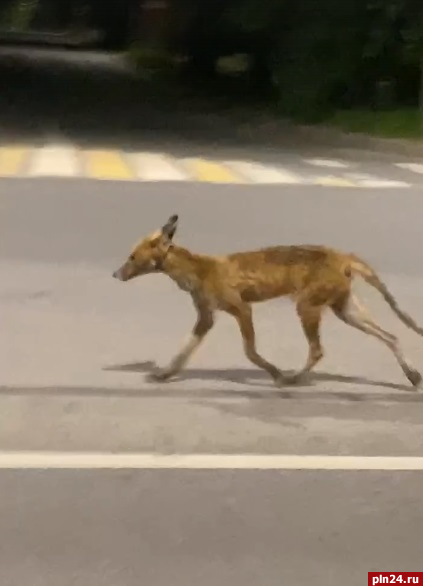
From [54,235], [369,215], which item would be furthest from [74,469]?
[369,215]

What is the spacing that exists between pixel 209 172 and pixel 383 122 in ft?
17.2

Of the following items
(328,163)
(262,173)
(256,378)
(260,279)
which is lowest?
(328,163)

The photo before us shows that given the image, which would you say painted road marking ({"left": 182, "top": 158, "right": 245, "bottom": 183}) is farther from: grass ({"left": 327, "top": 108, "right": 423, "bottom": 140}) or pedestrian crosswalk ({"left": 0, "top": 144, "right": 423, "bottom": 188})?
grass ({"left": 327, "top": 108, "right": 423, "bottom": 140})

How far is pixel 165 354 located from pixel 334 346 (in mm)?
649

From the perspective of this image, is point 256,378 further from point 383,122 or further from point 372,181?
point 383,122

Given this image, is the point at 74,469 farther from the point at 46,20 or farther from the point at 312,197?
the point at 46,20

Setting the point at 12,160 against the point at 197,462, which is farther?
the point at 12,160

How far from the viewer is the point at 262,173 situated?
379 inches

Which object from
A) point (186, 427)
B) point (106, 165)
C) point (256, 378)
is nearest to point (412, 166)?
point (106, 165)

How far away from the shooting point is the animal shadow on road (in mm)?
4168

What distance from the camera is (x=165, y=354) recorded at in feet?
14.8

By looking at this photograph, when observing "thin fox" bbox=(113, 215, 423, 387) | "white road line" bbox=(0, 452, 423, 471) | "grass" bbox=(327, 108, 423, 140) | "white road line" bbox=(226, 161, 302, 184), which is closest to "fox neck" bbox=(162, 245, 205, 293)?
"thin fox" bbox=(113, 215, 423, 387)
